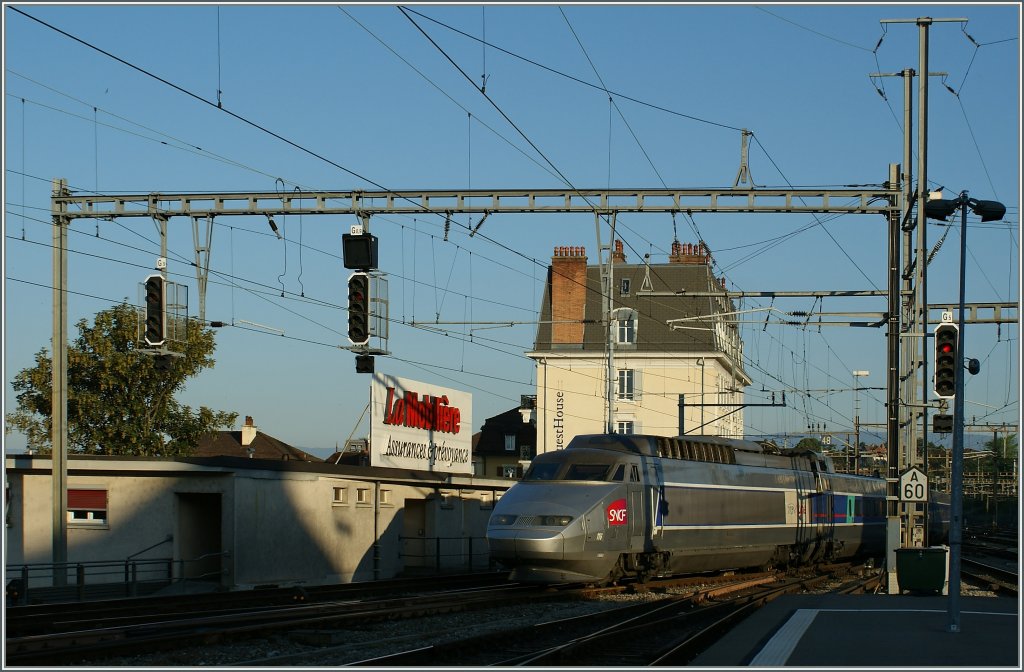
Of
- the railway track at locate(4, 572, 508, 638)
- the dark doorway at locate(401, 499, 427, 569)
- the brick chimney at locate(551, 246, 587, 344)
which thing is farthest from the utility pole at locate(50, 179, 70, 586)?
the brick chimney at locate(551, 246, 587, 344)

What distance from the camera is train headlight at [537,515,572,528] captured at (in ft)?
84.8

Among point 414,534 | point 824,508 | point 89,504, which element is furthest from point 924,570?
point 414,534

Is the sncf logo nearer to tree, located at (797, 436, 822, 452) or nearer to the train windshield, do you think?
the train windshield

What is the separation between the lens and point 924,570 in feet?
82.2

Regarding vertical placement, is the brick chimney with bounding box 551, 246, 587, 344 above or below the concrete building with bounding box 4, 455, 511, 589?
above

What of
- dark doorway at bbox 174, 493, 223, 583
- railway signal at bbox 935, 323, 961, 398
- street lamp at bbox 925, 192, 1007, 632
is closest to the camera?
street lamp at bbox 925, 192, 1007, 632

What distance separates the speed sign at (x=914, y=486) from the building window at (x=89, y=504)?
1788cm

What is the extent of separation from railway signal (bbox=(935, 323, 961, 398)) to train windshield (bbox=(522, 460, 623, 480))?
6888 mm

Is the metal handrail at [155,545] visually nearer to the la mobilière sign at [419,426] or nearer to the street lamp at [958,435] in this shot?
the la mobilière sign at [419,426]

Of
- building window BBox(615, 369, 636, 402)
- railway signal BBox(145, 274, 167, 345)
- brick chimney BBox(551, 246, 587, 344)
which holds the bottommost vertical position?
building window BBox(615, 369, 636, 402)

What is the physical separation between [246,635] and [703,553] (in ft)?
55.8

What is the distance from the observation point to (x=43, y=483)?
29562 millimetres

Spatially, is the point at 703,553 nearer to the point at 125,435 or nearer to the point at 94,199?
the point at 94,199

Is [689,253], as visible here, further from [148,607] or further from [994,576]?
[148,607]
